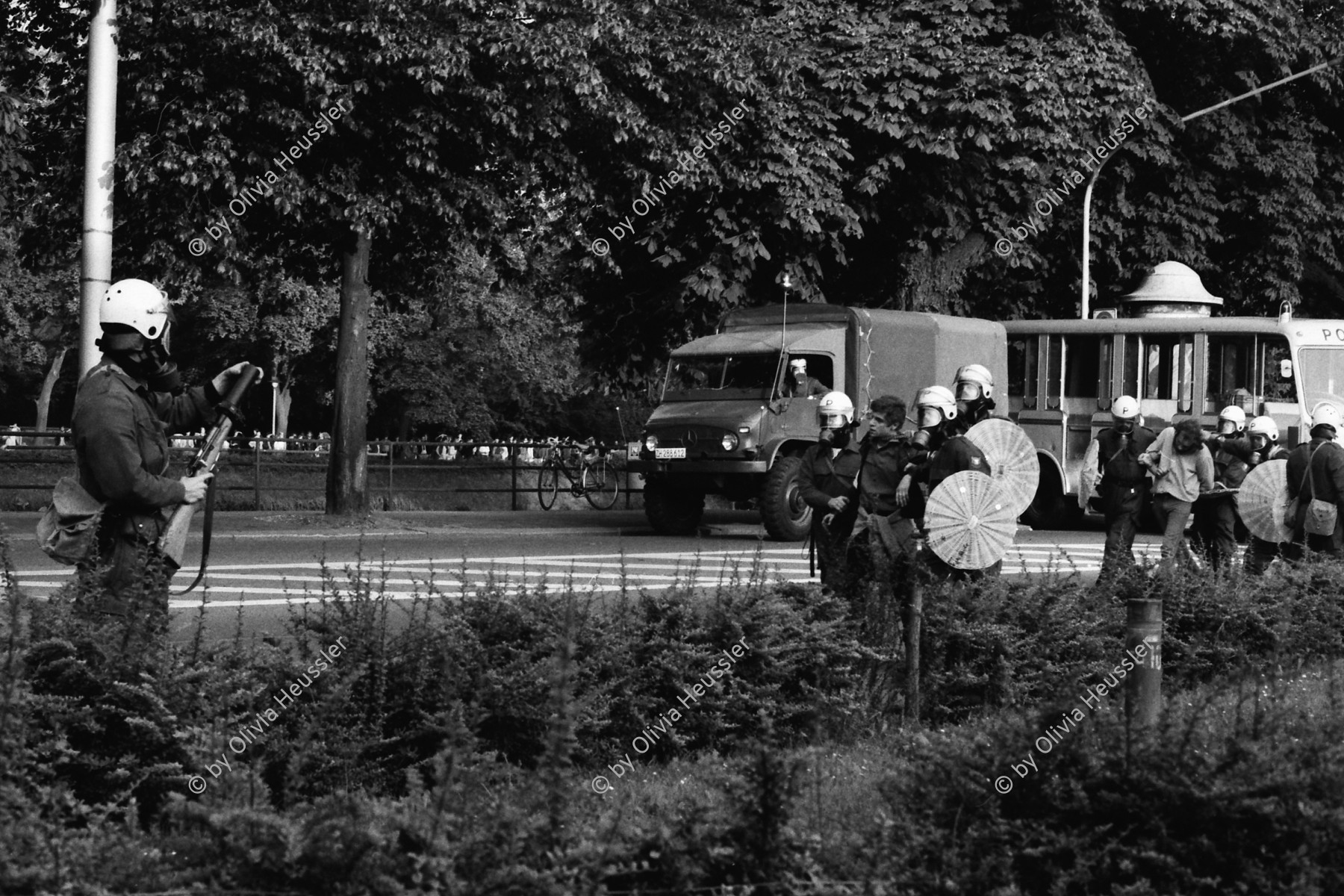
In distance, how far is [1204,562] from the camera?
11438 millimetres

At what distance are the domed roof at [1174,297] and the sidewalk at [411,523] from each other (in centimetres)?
657

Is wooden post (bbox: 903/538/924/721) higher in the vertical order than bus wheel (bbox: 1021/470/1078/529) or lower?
lower

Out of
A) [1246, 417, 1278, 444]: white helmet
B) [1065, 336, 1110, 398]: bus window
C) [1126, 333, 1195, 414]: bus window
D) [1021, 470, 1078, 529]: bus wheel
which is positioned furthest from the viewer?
[1065, 336, 1110, 398]: bus window

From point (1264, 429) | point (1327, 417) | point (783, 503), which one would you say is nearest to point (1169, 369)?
point (783, 503)

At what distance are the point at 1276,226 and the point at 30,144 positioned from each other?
19.6 m

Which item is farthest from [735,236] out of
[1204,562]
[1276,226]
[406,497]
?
[1204,562]

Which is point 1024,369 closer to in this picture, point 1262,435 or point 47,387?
point 1262,435

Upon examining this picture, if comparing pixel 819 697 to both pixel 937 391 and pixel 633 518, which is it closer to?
pixel 937 391

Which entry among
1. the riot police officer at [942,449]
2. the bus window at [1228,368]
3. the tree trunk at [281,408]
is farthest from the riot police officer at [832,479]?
the tree trunk at [281,408]

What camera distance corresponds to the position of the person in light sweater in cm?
1466

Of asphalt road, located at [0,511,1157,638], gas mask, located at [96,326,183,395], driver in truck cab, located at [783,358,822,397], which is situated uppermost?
driver in truck cab, located at [783,358,822,397]

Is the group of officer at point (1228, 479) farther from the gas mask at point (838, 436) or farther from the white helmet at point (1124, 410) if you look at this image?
the gas mask at point (838, 436)

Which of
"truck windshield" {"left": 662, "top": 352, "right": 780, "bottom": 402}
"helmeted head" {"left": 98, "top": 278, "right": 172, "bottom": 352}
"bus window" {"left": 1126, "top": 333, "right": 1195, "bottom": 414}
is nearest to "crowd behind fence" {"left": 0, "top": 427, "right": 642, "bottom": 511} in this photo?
"truck windshield" {"left": 662, "top": 352, "right": 780, "bottom": 402}

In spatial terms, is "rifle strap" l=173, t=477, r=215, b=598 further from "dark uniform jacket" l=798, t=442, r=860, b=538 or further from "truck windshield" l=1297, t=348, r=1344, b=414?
"truck windshield" l=1297, t=348, r=1344, b=414
